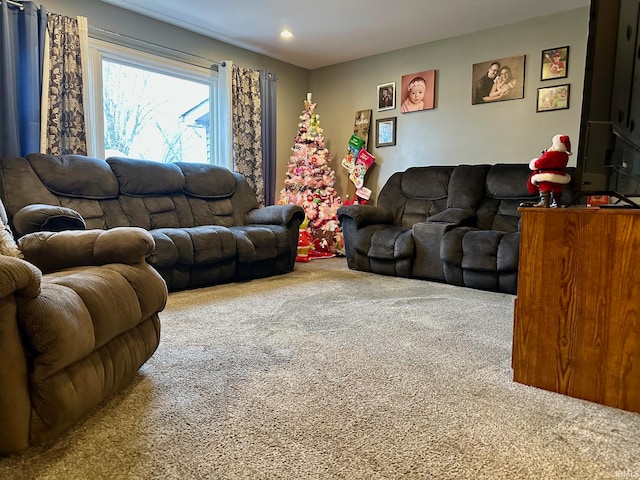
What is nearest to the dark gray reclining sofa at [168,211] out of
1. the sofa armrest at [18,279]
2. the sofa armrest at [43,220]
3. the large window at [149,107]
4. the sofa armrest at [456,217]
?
the sofa armrest at [43,220]

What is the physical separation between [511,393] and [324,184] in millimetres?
3872

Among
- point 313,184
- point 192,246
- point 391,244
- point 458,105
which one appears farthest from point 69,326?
point 458,105

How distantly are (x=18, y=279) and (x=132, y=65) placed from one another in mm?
3611

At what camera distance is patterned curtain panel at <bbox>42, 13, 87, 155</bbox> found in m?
3.32

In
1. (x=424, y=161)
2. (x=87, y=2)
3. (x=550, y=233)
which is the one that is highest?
(x=87, y=2)

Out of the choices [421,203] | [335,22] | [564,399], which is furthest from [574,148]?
[564,399]

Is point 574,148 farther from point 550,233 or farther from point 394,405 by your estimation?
point 394,405

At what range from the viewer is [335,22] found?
162 inches

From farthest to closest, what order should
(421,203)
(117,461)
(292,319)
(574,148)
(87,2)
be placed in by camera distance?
(421,203) → (574,148) → (87,2) → (292,319) → (117,461)

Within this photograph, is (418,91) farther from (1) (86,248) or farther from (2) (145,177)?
(1) (86,248)

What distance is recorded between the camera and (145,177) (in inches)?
140

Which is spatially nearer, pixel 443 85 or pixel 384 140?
pixel 443 85

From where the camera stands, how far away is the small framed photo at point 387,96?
4954 mm

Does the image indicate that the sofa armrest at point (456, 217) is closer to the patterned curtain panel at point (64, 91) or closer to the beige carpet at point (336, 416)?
the beige carpet at point (336, 416)
